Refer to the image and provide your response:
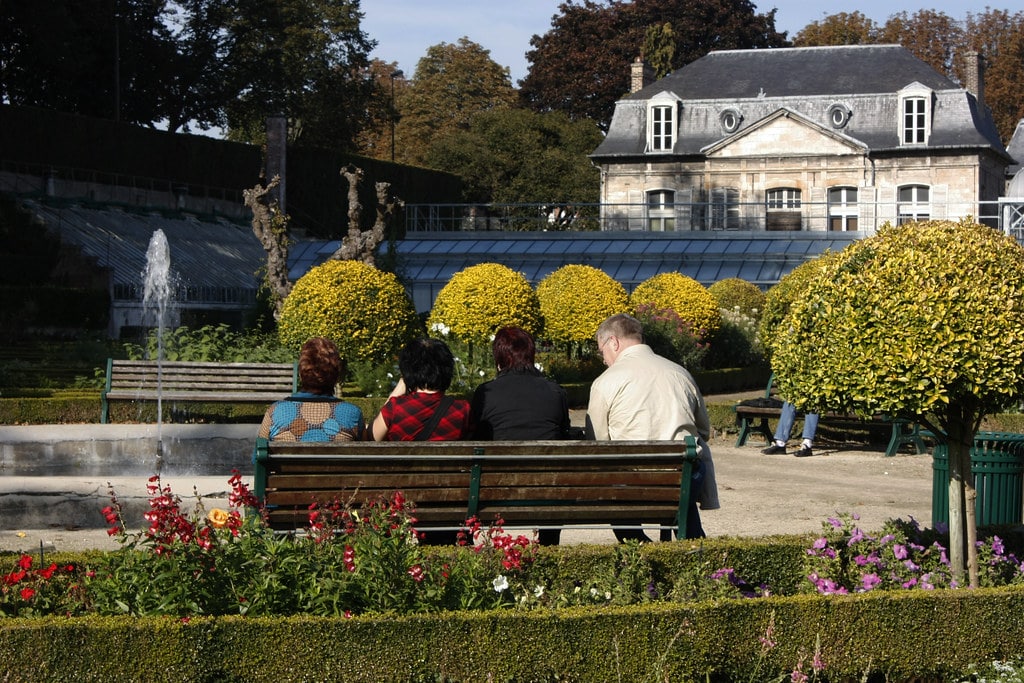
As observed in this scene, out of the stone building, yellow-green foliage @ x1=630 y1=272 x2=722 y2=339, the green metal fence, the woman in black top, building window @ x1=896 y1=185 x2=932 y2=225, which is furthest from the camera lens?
the stone building

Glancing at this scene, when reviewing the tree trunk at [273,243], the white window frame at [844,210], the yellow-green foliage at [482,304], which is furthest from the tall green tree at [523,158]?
the tree trunk at [273,243]

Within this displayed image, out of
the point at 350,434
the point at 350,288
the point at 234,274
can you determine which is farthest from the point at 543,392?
the point at 234,274

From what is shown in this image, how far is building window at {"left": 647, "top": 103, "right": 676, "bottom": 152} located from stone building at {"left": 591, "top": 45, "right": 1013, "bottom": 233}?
31 millimetres

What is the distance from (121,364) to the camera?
12.2 metres

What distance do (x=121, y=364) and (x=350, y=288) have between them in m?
3.16

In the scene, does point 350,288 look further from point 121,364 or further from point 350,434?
point 350,434

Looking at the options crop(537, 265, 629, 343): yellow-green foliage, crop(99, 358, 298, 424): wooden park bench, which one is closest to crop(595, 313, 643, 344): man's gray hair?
crop(99, 358, 298, 424): wooden park bench

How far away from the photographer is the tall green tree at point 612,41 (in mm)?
53688

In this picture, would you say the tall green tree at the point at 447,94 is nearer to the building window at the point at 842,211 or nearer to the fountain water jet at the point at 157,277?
the building window at the point at 842,211

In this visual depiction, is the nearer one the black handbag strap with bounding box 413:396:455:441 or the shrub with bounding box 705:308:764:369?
the black handbag strap with bounding box 413:396:455:441

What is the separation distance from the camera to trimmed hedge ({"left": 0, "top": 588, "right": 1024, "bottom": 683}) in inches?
172

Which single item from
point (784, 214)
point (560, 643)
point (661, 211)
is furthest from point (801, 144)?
point (560, 643)

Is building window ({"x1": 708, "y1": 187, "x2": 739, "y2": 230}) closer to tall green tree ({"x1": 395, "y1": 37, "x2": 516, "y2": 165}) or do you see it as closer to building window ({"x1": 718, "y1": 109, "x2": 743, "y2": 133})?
building window ({"x1": 718, "y1": 109, "x2": 743, "y2": 133})

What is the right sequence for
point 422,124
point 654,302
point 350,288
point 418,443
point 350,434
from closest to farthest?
point 418,443
point 350,434
point 350,288
point 654,302
point 422,124
